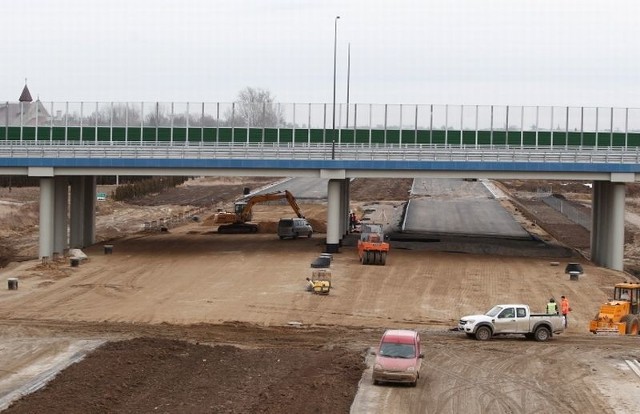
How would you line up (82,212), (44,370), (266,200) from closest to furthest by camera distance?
(44,370) < (82,212) < (266,200)

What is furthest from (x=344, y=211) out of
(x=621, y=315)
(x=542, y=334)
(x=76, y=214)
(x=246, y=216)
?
(x=542, y=334)

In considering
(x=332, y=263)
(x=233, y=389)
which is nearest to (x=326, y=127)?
(x=332, y=263)

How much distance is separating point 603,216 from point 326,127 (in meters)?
19.2

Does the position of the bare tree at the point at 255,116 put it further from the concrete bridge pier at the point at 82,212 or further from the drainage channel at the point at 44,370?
the drainage channel at the point at 44,370

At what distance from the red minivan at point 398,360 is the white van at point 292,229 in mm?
47321

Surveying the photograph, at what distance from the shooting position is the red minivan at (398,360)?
100 feet

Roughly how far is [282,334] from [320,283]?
34.4 ft

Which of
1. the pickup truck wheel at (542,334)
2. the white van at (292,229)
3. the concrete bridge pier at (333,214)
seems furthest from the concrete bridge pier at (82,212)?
the pickup truck wheel at (542,334)

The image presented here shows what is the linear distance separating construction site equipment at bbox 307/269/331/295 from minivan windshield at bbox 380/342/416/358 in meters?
19.7

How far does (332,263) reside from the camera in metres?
61.6

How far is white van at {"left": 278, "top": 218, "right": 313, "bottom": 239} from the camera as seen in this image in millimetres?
78500

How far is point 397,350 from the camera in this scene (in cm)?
3097

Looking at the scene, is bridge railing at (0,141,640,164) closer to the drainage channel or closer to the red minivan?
the drainage channel

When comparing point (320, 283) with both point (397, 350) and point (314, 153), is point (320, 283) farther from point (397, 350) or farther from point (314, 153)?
point (397, 350)
